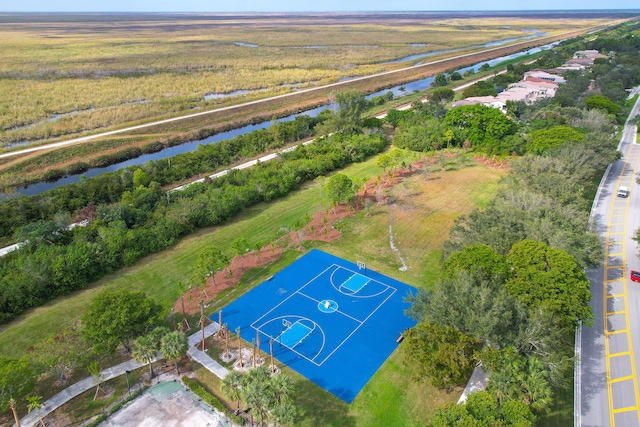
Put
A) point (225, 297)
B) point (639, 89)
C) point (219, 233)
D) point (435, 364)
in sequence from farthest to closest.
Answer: point (639, 89)
point (219, 233)
point (225, 297)
point (435, 364)

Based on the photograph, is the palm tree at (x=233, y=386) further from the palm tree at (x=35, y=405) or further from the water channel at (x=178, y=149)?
the water channel at (x=178, y=149)

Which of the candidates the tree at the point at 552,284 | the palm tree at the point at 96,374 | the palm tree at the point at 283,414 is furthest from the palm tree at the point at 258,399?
the tree at the point at 552,284

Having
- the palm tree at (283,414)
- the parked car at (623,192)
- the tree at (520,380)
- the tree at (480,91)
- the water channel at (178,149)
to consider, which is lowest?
the water channel at (178,149)

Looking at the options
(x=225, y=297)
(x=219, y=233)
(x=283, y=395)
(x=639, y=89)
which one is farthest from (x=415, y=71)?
(x=283, y=395)

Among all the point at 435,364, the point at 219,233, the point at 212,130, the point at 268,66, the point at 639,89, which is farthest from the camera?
the point at 268,66

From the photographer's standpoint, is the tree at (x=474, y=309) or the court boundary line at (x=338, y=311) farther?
the court boundary line at (x=338, y=311)

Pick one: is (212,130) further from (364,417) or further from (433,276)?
(364,417)

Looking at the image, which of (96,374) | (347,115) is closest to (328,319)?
(96,374)

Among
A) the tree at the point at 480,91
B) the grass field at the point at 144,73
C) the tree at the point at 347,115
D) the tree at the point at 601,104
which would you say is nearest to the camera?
the tree at the point at 347,115
